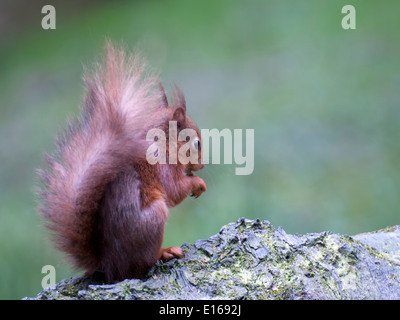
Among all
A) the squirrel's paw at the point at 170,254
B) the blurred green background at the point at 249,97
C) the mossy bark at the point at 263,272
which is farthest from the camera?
the blurred green background at the point at 249,97

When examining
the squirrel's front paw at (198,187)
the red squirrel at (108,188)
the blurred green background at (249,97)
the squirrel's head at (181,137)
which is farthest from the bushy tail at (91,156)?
the blurred green background at (249,97)

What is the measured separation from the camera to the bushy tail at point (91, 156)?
119 centimetres

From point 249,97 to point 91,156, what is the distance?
2.38m

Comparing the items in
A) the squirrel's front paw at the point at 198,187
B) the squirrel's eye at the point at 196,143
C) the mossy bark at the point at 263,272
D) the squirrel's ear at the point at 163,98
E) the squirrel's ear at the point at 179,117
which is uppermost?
the squirrel's ear at the point at 163,98

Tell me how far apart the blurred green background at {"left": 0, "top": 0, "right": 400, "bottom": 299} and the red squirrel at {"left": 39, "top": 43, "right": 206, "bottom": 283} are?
41.7 inches

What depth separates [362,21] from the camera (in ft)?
11.8

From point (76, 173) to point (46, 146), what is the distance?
205 centimetres

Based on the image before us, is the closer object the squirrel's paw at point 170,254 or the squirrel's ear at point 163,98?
the squirrel's paw at point 170,254

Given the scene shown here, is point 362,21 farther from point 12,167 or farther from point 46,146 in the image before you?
point 12,167

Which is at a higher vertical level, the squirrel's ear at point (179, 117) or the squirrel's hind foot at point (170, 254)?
the squirrel's ear at point (179, 117)

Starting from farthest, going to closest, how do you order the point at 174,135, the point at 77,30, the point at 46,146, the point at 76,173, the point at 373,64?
the point at 77,30 < the point at 373,64 < the point at 46,146 < the point at 174,135 < the point at 76,173

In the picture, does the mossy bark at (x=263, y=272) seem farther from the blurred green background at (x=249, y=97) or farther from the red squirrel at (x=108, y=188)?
the blurred green background at (x=249, y=97)

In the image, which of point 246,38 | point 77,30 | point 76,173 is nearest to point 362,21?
point 246,38

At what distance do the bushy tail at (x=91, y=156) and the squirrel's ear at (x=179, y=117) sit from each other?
6.1 inches
